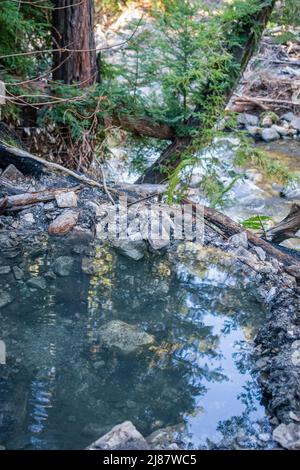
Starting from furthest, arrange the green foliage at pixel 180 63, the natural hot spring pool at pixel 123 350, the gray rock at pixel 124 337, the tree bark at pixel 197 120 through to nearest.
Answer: the tree bark at pixel 197 120, the green foliage at pixel 180 63, the gray rock at pixel 124 337, the natural hot spring pool at pixel 123 350

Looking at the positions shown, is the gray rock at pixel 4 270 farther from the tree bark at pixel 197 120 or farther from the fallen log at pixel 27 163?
the tree bark at pixel 197 120

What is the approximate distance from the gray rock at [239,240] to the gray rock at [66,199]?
1.08 metres

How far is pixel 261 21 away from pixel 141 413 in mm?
4112

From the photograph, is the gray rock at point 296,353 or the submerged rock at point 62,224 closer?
the gray rock at point 296,353

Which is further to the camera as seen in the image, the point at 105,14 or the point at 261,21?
the point at 105,14

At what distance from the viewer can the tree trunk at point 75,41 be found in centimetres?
443

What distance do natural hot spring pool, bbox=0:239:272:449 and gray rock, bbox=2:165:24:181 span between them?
0.75 metres

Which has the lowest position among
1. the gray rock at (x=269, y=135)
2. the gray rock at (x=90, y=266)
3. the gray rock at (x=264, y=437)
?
the gray rock at (x=269, y=135)

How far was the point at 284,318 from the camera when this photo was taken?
2707 mm

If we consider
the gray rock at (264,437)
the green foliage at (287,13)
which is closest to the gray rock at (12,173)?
the gray rock at (264,437)

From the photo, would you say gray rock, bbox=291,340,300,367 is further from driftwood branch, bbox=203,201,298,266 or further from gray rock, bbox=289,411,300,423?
driftwood branch, bbox=203,201,298,266

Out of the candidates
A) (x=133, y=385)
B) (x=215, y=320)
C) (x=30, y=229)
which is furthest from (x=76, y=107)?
(x=133, y=385)

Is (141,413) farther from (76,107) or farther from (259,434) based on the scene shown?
(76,107)

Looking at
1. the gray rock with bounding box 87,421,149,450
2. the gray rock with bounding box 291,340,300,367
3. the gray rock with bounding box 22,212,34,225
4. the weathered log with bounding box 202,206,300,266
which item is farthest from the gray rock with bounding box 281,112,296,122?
the gray rock with bounding box 87,421,149,450
